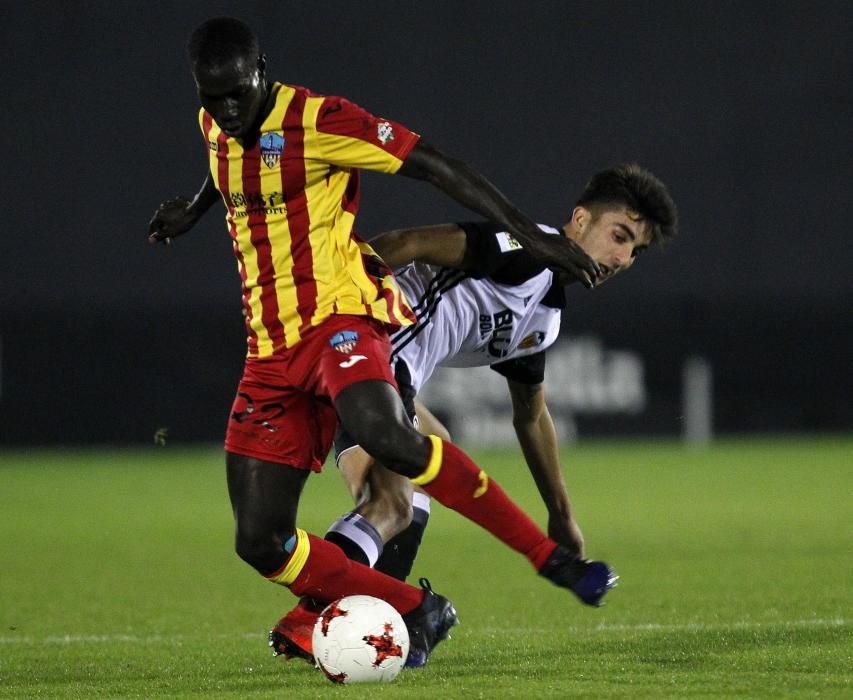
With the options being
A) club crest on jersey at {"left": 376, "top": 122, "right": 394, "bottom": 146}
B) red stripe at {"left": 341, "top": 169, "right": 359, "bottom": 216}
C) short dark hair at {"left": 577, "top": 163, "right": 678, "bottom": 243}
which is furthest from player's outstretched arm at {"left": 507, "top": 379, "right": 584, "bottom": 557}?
club crest on jersey at {"left": 376, "top": 122, "right": 394, "bottom": 146}

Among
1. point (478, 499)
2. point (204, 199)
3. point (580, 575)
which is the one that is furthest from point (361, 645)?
point (204, 199)

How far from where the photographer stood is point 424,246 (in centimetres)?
491

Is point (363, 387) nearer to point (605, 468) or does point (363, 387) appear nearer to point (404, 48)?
point (605, 468)

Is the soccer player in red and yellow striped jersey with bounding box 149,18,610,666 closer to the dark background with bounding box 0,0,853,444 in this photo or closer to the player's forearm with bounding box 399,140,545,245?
the player's forearm with bounding box 399,140,545,245

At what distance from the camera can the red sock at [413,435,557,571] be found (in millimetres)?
4207

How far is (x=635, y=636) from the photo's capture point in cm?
524

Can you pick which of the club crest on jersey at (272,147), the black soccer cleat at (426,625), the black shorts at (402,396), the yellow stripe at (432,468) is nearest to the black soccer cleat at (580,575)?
the yellow stripe at (432,468)

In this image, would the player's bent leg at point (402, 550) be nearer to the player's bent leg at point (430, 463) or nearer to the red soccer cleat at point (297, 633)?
the red soccer cleat at point (297, 633)

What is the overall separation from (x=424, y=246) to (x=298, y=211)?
0.57 m

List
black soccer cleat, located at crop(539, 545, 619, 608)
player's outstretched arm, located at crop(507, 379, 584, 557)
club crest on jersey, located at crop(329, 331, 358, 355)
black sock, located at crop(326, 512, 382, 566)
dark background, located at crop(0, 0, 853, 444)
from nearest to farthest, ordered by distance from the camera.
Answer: black soccer cleat, located at crop(539, 545, 619, 608) → club crest on jersey, located at crop(329, 331, 358, 355) → black sock, located at crop(326, 512, 382, 566) → player's outstretched arm, located at crop(507, 379, 584, 557) → dark background, located at crop(0, 0, 853, 444)

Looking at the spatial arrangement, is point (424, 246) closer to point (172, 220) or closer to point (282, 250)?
point (282, 250)

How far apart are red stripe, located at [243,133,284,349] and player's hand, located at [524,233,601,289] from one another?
770 mm

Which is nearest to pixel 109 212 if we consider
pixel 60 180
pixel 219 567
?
pixel 60 180

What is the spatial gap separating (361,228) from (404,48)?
2462 millimetres
